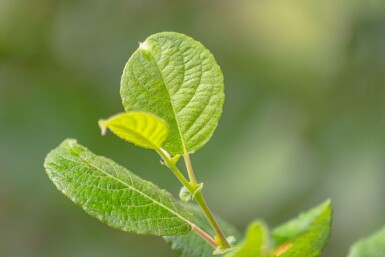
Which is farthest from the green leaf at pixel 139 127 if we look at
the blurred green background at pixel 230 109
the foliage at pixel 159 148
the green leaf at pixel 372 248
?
the blurred green background at pixel 230 109

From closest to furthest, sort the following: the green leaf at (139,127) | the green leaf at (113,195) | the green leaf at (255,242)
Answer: the green leaf at (255,242)
the green leaf at (139,127)
the green leaf at (113,195)

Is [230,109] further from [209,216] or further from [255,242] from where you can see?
[255,242]

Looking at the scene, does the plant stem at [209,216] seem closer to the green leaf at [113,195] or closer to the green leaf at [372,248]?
the green leaf at [113,195]

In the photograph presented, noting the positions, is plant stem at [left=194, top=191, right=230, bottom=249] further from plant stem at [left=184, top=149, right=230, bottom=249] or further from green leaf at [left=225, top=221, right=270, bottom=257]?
green leaf at [left=225, top=221, right=270, bottom=257]

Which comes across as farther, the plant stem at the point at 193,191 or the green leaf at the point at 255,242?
the plant stem at the point at 193,191

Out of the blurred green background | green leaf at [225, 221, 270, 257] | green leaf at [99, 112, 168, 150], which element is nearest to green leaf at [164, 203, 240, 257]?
green leaf at [99, 112, 168, 150]

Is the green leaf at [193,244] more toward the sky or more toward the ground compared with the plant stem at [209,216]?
more toward the ground
